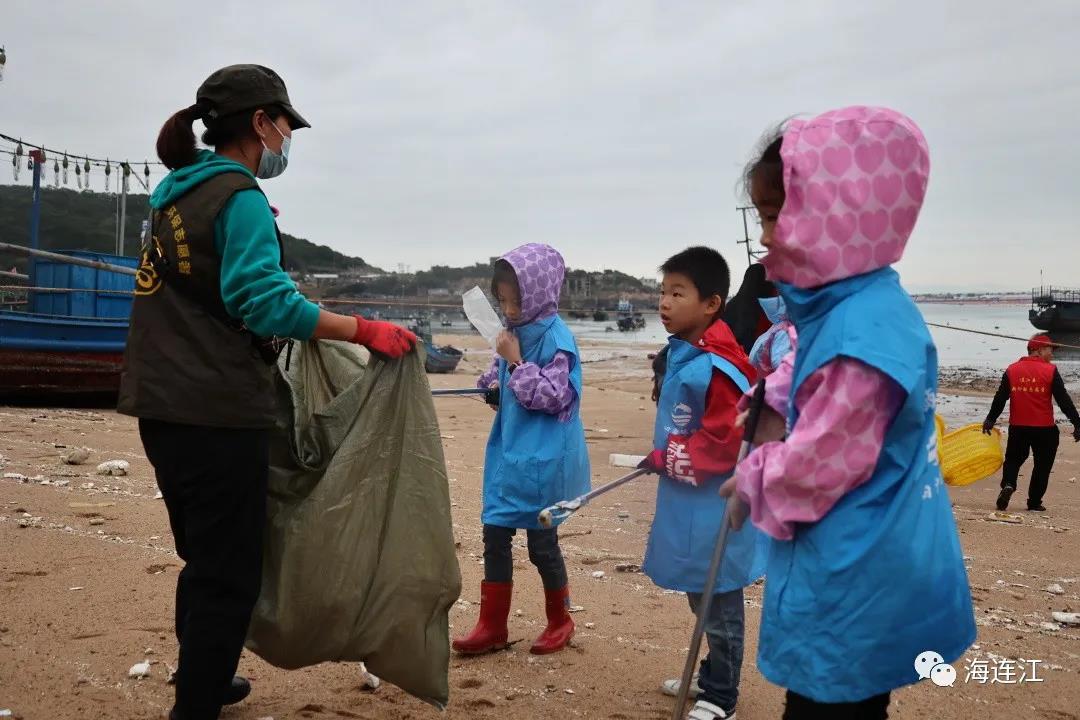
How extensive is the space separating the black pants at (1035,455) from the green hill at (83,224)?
5071cm

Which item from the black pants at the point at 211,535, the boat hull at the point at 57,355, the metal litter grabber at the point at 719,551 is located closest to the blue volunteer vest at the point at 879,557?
the metal litter grabber at the point at 719,551

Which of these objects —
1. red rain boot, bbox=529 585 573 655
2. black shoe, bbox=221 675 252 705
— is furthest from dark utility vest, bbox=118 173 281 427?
red rain boot, bbox=529 585 573 655

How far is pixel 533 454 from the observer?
13.8 feet

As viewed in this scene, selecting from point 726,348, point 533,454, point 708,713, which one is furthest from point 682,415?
point 708,713

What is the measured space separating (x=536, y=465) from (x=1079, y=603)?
333cm

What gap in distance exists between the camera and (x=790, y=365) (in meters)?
2.57

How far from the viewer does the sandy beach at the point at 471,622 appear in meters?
3.55

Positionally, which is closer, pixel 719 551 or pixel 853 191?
pixel 853 191

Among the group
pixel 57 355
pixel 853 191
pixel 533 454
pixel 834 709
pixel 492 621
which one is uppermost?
pixel 853 191

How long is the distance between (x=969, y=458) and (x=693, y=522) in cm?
495

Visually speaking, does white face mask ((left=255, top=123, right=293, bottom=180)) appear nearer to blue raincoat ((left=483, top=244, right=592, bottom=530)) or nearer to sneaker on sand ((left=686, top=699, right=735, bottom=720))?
blue raincoat ((left=483, top=244, right=592, bottom=530))

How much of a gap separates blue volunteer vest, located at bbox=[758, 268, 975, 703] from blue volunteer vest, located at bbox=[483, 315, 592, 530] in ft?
6.87

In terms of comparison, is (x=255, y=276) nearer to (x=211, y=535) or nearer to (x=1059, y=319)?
(x=211, y=535)

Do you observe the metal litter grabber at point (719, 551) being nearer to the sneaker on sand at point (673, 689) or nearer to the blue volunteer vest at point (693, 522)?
the blue volunteer vest at point (693, 522)
